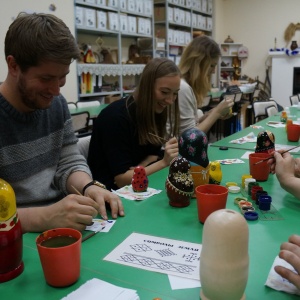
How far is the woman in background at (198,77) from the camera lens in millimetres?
A: 2521

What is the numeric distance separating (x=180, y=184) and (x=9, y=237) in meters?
0.60

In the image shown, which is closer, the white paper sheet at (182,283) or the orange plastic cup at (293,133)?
the white paper sheet at (182,283)

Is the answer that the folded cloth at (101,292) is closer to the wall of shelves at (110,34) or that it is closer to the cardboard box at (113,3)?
the wall of shelves at (110,34)

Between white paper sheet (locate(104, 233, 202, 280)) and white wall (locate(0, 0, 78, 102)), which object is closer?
white paper sheet (locate(104, 233, 202, 280))

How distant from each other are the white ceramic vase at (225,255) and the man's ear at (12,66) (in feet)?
2.71

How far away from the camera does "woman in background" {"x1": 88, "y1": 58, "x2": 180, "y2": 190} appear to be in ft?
5.61

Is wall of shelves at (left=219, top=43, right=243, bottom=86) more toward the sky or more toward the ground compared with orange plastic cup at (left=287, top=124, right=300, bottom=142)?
more toward the sky

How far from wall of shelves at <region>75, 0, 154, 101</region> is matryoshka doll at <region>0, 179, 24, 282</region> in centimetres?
453

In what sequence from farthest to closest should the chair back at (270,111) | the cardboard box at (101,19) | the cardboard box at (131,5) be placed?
1. the cardboard box at (131,5)
2. the cardboard box at (101,19)
3. the chair back at (270,111)

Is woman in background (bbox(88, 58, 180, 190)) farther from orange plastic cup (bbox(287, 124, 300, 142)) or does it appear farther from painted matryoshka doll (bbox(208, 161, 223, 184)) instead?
orange plastic cup (bbox(287, 124, 300, 142))

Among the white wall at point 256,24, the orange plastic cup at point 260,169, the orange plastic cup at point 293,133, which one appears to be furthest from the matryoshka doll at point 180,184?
the white wall at point 256,24

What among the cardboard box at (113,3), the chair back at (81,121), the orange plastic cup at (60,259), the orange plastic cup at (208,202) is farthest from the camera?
the cardboard box at (113,3)

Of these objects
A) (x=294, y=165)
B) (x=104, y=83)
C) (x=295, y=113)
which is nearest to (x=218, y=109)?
(x=294, y=165)

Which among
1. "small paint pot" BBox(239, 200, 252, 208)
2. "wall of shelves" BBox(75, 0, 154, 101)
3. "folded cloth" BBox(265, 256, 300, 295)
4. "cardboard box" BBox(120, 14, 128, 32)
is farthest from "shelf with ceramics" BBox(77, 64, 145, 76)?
"folded cloth" BBox(265, 256, 300, 295)
